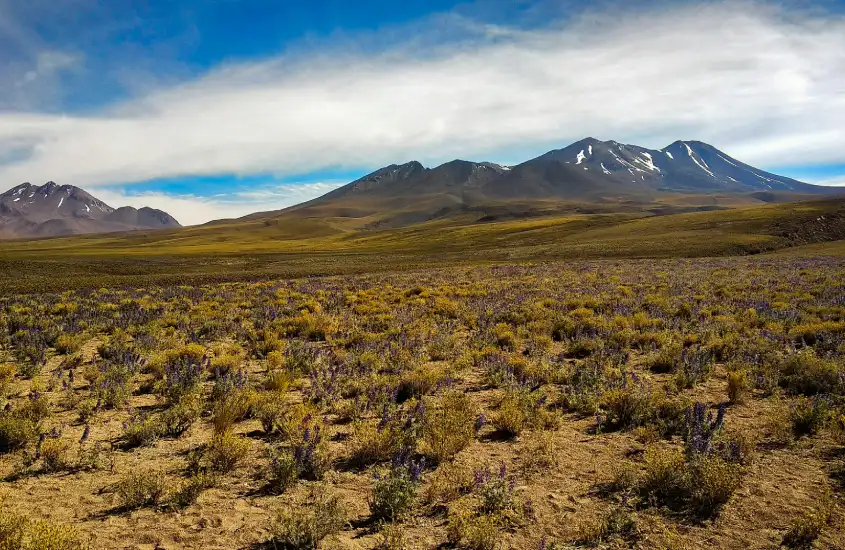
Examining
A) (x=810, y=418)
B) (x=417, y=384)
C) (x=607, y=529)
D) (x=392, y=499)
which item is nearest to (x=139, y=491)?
(x=392, y=499)

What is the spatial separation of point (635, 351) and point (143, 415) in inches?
446

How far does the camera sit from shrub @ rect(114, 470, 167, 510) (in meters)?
5.19

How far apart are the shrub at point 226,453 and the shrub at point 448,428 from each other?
8.22 feet

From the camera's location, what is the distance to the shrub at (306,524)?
450 centimetres

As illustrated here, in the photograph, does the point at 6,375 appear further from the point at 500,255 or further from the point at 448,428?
the point at 500,255

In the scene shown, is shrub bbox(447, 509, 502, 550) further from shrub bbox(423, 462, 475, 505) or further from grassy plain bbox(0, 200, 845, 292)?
grassy plain bbox(0, 200, 845, 292)

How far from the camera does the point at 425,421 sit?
7480mm

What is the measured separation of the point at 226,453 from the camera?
20.1 feet

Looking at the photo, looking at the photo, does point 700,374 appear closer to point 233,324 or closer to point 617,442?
point 617,442

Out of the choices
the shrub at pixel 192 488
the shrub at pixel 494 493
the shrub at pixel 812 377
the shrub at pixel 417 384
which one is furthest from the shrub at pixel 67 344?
the shrub at pixel 812 377

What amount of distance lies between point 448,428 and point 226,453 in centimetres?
309

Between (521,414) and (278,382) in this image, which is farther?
(278,382)

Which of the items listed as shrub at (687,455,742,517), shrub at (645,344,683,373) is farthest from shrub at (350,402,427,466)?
shrub at (645,344,683,373)

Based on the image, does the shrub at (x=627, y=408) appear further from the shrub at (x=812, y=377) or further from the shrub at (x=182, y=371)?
the shrub at (x=182, y=371)
